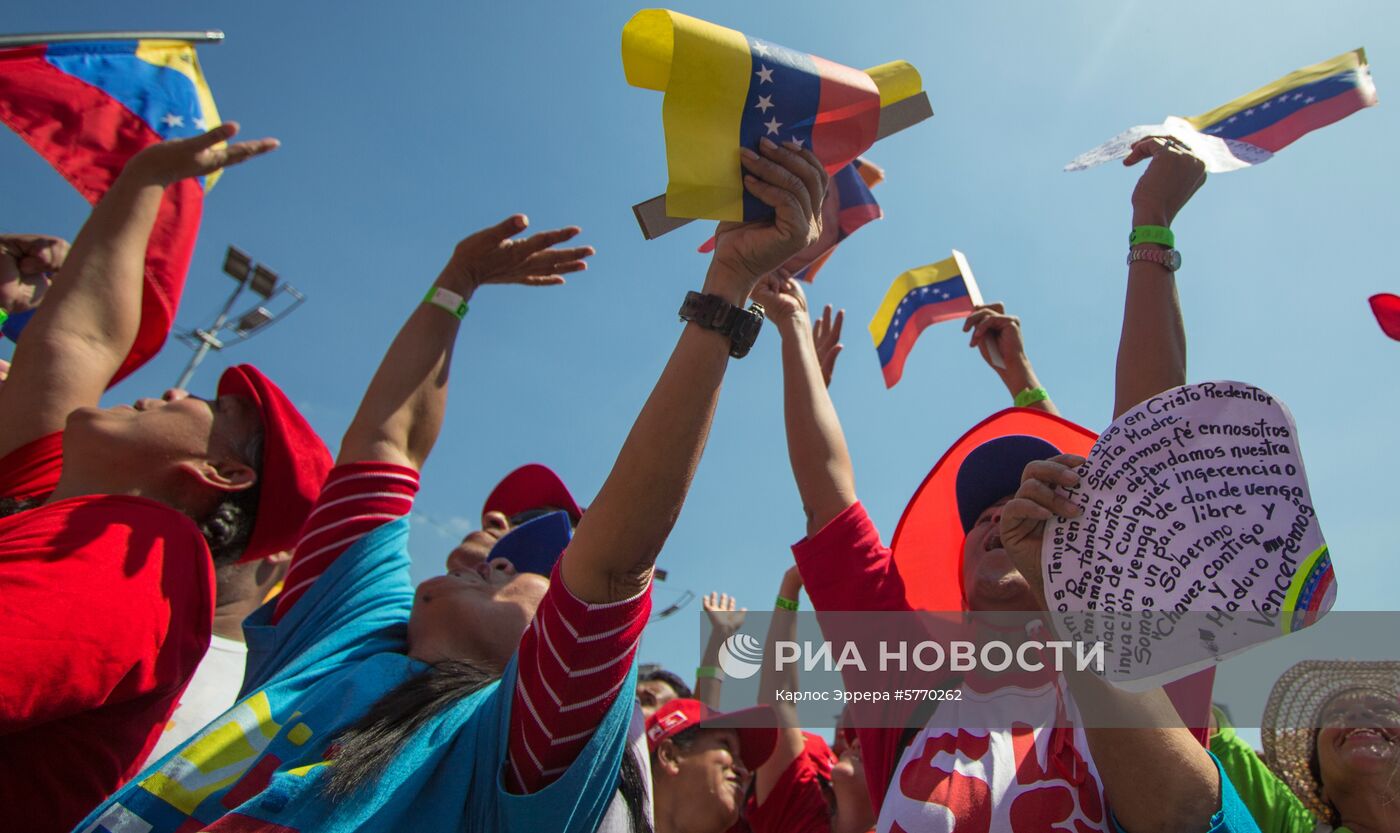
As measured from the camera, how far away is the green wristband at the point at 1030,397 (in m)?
2.84

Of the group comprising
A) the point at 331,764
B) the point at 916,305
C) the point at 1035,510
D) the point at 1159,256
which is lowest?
the point at 331,764

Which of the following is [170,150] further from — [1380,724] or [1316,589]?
[1380,724]

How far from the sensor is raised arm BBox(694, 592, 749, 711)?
421 cm

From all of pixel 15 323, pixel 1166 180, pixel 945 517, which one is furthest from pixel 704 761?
pixel 15 323

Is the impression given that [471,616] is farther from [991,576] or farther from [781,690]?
[781,690]

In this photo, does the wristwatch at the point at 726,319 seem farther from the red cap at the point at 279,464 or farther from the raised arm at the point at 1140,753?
the red cap at the point at 279,464

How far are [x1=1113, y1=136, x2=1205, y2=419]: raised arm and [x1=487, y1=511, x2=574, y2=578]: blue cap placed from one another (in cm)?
128

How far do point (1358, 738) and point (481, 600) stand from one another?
7.41ft

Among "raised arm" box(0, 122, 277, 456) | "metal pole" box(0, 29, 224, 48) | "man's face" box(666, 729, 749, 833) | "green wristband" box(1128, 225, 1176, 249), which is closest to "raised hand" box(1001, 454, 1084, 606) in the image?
"green wristband" box(1128, 225, 1176, 249)

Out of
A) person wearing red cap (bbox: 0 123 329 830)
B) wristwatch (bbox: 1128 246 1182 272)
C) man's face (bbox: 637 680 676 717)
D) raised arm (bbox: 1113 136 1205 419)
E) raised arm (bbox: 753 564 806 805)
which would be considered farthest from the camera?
man's face (bbox: 637 680 676 717)

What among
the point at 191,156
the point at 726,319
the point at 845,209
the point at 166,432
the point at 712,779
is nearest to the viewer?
the point at 726,319

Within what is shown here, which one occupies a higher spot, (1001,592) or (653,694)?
(653,694)

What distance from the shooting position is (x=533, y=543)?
2.12 meters

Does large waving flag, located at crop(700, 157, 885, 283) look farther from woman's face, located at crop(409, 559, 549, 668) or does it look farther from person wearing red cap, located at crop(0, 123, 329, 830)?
person wearing red cap, located at crop(0, 123, 329, 830)
